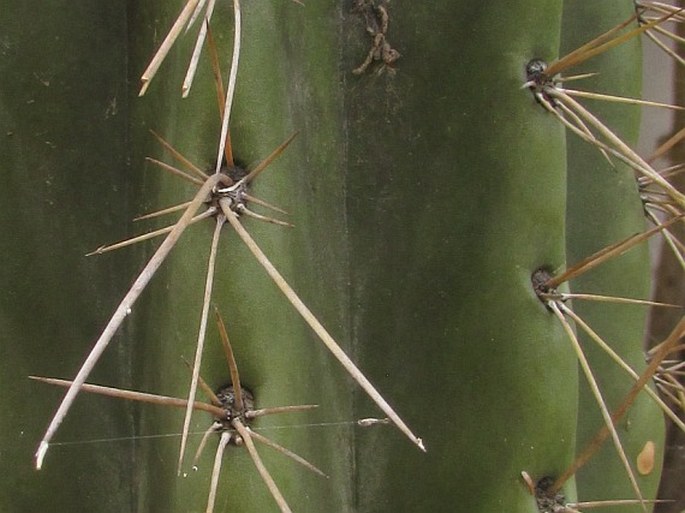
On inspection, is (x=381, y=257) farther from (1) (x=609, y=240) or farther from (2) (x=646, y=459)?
(2) (x=646, y=459)

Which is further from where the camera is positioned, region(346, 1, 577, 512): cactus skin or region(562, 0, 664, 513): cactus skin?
region(562, 0, 664, 513): cactus skin

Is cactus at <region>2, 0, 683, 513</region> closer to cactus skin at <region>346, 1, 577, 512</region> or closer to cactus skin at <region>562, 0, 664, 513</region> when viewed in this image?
cactus skin at <region>346, 1, 577, 512</region>

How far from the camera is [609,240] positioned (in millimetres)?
902

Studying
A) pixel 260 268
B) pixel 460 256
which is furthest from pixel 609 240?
pixel 260 268

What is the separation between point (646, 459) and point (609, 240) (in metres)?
0.23

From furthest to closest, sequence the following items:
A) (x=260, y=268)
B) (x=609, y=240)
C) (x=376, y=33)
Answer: (x=609, y=240)
(x=376, y=33)
(x=260, y=268)

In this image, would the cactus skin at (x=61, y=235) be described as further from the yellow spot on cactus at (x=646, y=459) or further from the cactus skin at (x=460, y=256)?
the yellow spot on cactus at (x=646, y=459)

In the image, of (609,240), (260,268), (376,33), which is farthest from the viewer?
(609,240)

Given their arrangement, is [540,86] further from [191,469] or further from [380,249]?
[191,469]

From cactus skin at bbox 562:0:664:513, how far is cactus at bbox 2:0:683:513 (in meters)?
0.19

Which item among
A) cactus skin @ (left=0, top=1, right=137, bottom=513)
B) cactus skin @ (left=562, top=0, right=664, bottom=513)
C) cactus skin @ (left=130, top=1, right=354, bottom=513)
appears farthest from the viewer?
cactus skin @ (left=562, top=0, right=664, bottom=513)

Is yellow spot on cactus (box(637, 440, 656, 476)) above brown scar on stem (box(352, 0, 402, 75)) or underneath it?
underneath

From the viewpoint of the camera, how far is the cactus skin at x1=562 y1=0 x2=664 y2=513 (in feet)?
2.97

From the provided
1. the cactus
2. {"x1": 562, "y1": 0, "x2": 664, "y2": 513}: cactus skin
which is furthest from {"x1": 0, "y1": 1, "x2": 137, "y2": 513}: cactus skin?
{"x1": 562, "y1": 0, "x2": 664, "y2": 513}: cactus skin
